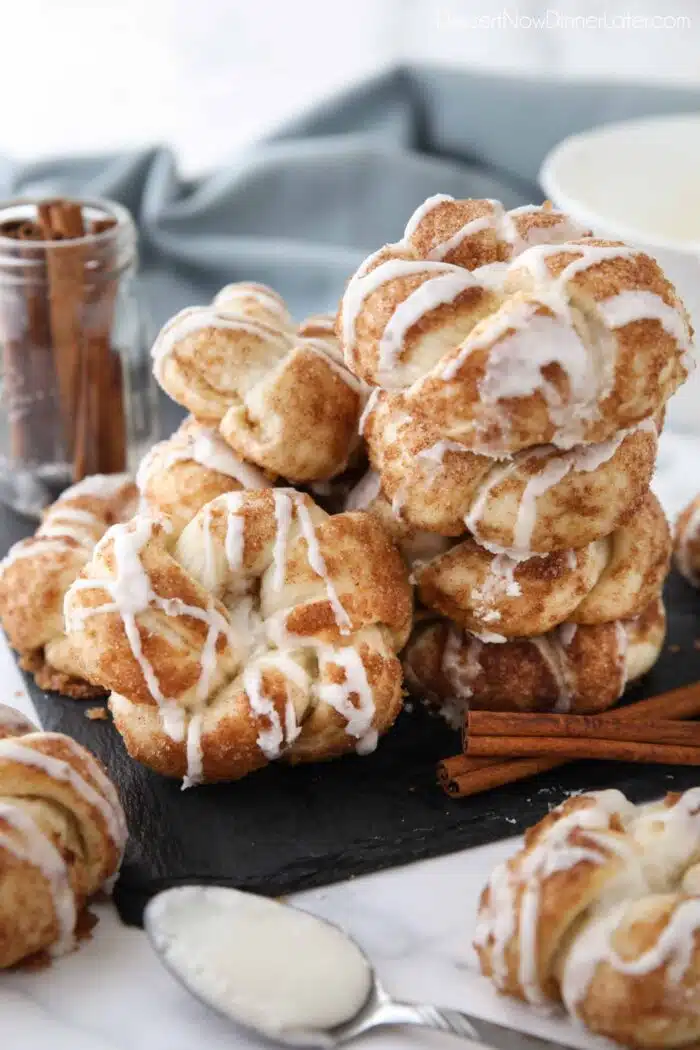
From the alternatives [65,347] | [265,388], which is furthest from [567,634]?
[65,347]

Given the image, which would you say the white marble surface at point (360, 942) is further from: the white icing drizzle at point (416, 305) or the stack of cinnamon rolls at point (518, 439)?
the white icing drizzle at point (416, 305)

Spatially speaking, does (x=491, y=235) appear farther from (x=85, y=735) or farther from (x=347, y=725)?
(x=85, y=735)

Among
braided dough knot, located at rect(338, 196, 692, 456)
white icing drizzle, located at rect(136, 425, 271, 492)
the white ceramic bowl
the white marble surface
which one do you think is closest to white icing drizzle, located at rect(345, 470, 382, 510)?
white icing drizzle, located at rect(136, 425, 271, 492)

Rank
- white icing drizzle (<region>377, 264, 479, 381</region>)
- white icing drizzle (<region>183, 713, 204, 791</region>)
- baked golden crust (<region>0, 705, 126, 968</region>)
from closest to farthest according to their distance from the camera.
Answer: baked golden crust (<region>0, 705, 126, 968</region>) < white icing drizzle (<region>377, 264, 479, 381</region>) < white icing drizzle (<region>183, 713, 204, 791</region>)

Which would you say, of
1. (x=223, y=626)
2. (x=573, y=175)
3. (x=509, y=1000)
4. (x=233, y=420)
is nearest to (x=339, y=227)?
(x=573, y=175)

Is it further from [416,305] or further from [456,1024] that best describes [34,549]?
[456,1024]

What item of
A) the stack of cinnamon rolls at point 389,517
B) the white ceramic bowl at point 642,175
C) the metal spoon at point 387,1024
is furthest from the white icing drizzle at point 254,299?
the white ceramic bowl at point 642,175

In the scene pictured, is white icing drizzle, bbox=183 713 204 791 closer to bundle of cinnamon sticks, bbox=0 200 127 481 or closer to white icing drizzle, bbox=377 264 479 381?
white icing drizzle, bbox=377 264 479 381
